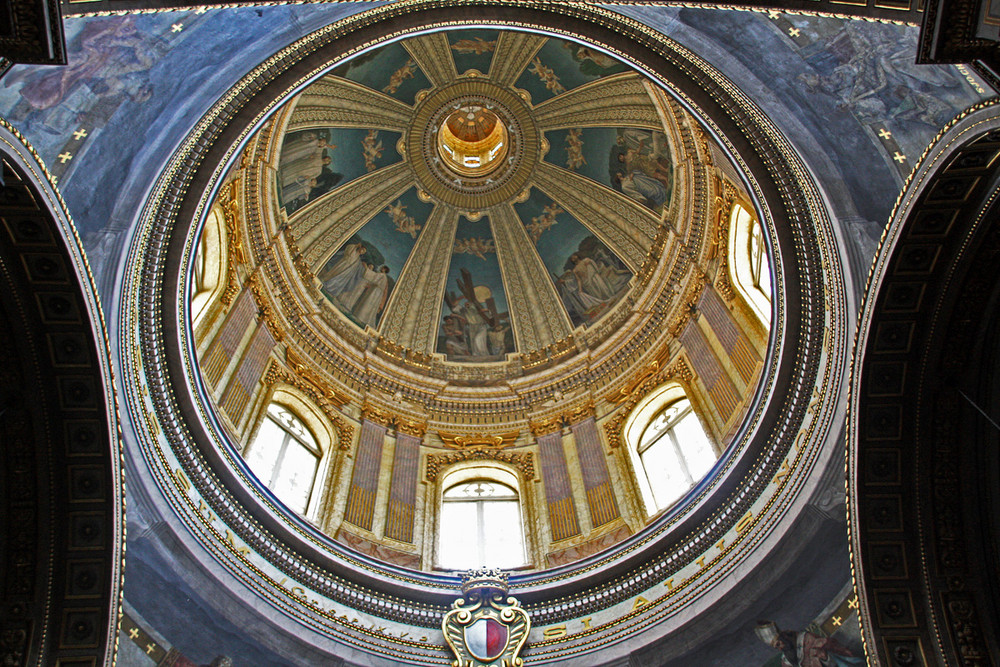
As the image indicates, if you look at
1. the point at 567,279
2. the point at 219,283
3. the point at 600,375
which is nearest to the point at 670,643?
the point at 600,375

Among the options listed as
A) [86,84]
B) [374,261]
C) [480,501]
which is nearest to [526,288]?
[374,261]

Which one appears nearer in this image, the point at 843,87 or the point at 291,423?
the point at 843,87

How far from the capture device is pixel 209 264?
698 inches

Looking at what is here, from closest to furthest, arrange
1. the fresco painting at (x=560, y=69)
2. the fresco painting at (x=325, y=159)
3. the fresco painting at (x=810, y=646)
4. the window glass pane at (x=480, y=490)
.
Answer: the fresco painting at (x=810, y=646)
the window glass pane at (x=480, y=490)
the fresco painting at (x=325, y=159)
the fresco painting at (x=560, y=69)

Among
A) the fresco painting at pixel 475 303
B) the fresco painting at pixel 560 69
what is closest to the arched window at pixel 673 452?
the fresco painting at pixel 475 303

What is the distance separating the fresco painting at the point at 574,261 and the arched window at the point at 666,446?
4.69m

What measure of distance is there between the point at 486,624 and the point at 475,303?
13.5 m

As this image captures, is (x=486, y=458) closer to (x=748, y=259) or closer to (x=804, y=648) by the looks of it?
(x=748, y=259)

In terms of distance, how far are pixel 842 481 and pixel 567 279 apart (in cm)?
1426

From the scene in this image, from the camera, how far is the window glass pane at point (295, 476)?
1658 cm

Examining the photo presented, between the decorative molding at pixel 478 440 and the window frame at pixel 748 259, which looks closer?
the window frame at pixel 748 259

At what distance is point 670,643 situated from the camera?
12.1 meters

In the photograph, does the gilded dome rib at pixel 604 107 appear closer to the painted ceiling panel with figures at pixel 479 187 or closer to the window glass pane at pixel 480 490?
the painted ceiling panel with figures at pixel 479 187

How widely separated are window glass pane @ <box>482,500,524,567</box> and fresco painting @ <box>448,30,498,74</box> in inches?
550
